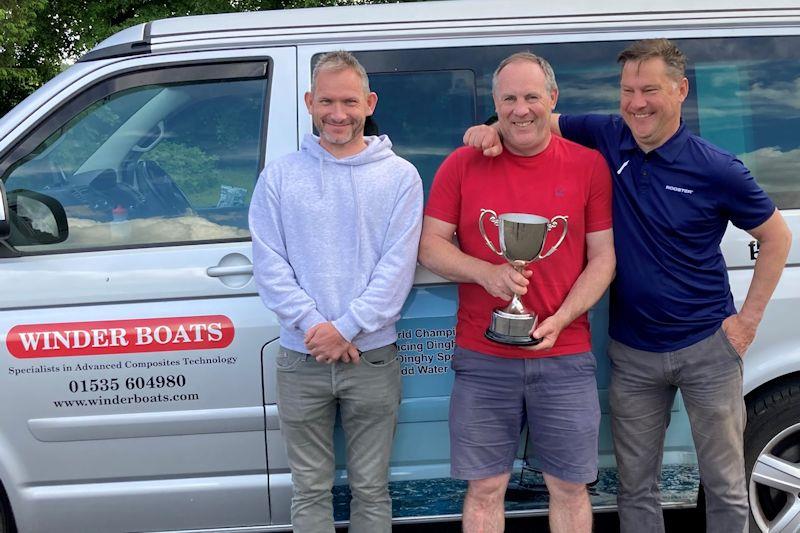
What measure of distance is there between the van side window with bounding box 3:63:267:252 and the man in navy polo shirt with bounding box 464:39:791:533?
2.84ft

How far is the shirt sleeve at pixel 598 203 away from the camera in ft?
8.21

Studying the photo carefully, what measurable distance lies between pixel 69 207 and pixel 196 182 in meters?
0.45

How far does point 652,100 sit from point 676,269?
1.77 ft

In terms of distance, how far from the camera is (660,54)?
97.5 inches

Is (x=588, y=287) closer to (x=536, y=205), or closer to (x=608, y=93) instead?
(x=536, y=205)

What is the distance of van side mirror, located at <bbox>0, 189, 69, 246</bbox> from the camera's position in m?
2.75

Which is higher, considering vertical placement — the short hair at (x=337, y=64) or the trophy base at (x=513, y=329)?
the short hair at (x=337, y=64)

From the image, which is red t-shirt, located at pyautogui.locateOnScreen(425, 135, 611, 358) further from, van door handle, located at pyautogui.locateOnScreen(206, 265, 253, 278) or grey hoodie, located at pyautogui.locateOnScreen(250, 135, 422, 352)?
van door handle, located at pyautogui.locateOnScreen(206, 265, 253, 278)

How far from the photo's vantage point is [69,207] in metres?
2.78

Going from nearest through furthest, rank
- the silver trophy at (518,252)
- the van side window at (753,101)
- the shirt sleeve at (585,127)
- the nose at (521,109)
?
the silver trophy at (518,252), the nose at (521,109), the shirt sleeve at (585,127), the van side window at (753,101)

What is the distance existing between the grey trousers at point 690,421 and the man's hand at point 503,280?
0.54m

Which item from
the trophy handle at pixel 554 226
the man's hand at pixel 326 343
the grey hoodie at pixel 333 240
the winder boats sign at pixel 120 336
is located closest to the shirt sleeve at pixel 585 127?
the trophy handle at pixel 554 226

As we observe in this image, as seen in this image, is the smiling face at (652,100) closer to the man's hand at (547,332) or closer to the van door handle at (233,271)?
the man's hand at (547,332)

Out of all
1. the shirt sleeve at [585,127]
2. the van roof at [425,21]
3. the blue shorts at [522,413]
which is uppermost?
the van roof at [425,21]
